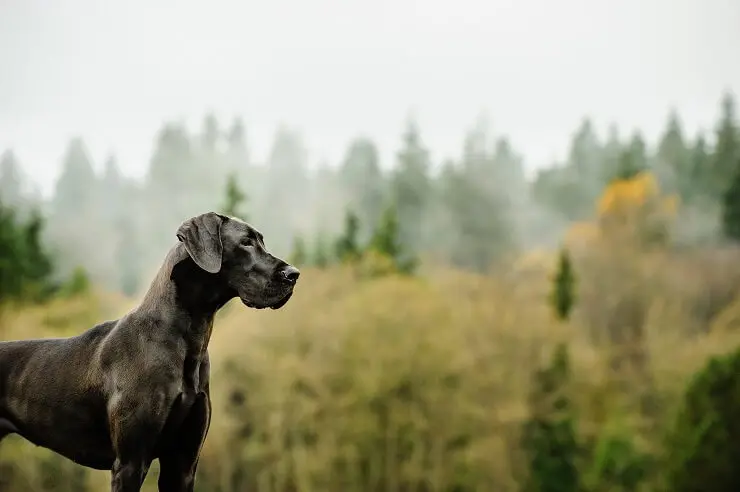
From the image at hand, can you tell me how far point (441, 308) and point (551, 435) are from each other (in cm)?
574

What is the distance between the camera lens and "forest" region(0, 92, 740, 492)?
31031 millimetres

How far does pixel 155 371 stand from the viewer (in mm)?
4254

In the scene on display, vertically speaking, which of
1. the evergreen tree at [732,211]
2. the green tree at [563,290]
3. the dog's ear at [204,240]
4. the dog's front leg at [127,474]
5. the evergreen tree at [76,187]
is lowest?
the dog's front leg at [127,474]

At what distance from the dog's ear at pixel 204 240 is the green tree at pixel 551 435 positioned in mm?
28718

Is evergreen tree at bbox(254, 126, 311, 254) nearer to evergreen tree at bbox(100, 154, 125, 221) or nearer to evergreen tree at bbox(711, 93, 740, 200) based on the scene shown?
evergreen tree at bbox(100, 154, 125, 221)

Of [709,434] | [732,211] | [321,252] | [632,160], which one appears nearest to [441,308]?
[709,434]

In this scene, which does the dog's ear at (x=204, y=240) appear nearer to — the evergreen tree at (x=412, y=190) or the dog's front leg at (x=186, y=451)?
the dog's front leg at (x=186, y=451)

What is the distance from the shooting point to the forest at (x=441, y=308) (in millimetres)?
31031

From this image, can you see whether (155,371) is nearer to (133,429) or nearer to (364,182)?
(133,429)

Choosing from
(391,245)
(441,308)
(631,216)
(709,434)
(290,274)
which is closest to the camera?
(290,274)

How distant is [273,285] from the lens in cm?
434

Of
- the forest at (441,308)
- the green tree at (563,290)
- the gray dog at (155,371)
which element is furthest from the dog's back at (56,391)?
the green tree at (563,290)

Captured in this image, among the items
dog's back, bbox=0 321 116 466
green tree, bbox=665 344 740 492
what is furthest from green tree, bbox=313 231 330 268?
dog's back, bbox=0 321 116 466

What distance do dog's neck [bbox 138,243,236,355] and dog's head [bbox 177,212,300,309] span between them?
7cm
